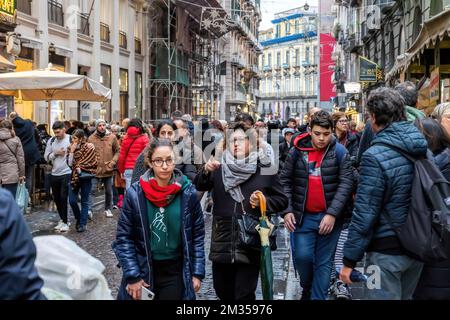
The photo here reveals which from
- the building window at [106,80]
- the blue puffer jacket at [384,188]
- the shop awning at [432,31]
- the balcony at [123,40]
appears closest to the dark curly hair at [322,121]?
the blue puffer jacket at [384,188]

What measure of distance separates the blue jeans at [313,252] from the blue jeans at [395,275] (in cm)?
155

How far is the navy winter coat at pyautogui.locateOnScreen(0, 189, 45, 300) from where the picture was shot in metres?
2.24

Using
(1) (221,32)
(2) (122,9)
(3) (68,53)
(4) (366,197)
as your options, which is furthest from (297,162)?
(1) (221,32)

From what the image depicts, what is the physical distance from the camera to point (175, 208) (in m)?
4.49

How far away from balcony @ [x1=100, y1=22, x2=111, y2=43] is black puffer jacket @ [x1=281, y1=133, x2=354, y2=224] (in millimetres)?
21272

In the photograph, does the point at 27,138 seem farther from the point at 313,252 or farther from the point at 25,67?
the point at 313,252

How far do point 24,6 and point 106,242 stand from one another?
37.0 feet

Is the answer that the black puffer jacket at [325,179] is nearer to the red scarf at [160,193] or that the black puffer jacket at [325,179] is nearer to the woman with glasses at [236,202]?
the woman with glasses at [236,202]

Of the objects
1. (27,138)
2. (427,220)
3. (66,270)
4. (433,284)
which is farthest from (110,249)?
(66,270)

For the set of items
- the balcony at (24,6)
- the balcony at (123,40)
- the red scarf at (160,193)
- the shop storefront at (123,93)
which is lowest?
the red scarf at (160,193)

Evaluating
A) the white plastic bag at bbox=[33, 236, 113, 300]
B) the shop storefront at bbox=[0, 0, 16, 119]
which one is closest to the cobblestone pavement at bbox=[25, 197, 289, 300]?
the shop storefront at bbox=[0, 0, 16, 119]

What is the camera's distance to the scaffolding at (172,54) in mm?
32656

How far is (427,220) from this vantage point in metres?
4.02

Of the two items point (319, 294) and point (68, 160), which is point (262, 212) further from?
point (68, 160)
